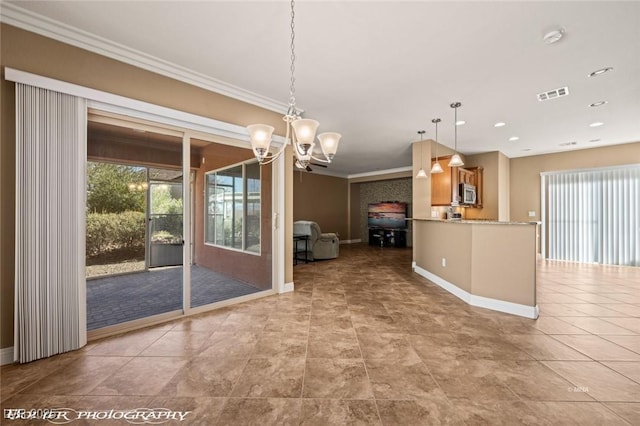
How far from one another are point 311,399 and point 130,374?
1.40 m

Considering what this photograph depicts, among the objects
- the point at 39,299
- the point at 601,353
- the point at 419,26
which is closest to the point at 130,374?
the point at 39,299

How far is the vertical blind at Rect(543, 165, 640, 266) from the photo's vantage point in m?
5.76

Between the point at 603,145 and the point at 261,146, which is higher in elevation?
the point at 603,145

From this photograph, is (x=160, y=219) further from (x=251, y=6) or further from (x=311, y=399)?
(x=311, y=399)

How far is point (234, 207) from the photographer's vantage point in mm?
4578

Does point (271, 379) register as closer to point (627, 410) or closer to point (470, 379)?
point (470, 379)

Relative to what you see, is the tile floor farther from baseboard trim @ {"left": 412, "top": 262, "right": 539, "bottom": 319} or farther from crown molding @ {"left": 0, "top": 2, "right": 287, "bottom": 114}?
crown molding @ {"left": 0, "top": 2, "right": 287, "bottom": 114}

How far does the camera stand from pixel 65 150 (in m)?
2.24

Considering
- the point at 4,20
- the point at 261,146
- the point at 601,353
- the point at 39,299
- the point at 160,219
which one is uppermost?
the point at 4,20

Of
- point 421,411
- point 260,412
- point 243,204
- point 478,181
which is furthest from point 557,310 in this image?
point 243,204

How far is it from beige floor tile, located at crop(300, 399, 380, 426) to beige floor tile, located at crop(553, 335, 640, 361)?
2.12 metres

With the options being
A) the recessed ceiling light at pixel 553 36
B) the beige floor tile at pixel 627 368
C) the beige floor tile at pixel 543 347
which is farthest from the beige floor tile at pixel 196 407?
the recessed ceiling light at pixel 553 36

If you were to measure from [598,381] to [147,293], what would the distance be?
15.9ft

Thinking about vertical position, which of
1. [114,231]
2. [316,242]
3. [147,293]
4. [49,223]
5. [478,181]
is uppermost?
[478,181]
